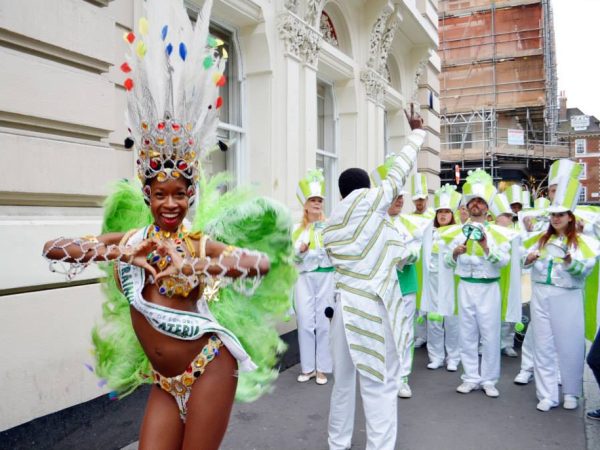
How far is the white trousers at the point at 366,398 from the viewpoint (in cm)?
364

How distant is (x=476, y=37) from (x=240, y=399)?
33.3m

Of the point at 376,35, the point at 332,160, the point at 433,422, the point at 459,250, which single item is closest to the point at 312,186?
the point at 459,250

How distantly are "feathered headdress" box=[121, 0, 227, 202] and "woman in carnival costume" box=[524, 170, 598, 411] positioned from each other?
3.90 m

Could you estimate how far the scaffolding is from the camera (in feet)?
101

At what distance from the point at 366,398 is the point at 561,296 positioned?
2379 millimetres

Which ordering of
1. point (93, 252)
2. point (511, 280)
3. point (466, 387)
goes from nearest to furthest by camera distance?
point (93, 252), point (466, 387), point (511, 280)

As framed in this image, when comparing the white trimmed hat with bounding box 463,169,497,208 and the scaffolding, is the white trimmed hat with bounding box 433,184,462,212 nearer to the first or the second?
the white trimmed hat with bounding box 463,169,497,208

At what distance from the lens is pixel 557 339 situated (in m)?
4.97

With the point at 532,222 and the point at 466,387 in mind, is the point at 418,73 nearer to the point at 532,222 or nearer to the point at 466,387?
the point at 532,222

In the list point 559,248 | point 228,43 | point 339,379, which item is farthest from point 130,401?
point 228,43

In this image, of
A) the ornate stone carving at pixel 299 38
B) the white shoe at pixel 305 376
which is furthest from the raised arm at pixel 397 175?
the ornate stone carving at pixel 299 38

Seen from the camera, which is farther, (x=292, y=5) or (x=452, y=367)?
(x=292, y=5)

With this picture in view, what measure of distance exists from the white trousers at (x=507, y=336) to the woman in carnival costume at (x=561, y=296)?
2173mm

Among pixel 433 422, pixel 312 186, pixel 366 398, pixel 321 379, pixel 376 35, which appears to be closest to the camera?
pixel 366 398
